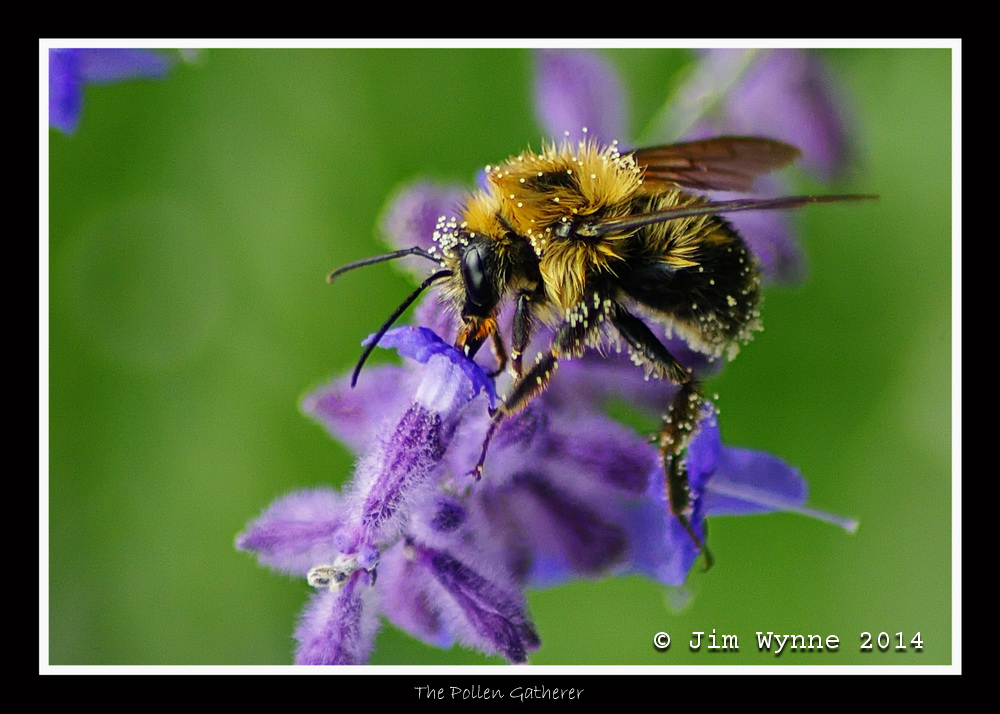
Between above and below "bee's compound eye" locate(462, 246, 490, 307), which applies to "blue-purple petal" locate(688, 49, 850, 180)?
above

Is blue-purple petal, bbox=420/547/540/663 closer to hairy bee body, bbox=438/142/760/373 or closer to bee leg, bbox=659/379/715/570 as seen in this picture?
bee leg, bbox=659/379/715/570

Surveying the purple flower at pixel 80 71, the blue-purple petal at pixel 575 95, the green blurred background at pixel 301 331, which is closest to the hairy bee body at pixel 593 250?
the blue-purple petal at pixel 575 95

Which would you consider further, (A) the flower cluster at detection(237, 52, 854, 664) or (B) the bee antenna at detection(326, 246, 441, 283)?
(B) the bee antenna at detection(326, 246, 441, 283)

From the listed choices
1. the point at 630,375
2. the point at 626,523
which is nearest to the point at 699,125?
the point at 630,375

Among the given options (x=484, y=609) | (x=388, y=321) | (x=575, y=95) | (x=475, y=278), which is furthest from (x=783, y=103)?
(x=484, y=609)

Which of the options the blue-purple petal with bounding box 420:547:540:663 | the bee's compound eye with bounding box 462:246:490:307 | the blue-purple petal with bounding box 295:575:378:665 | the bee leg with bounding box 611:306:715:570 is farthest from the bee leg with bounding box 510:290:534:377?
the blue-purple petal with bounding box 295:575:378:665

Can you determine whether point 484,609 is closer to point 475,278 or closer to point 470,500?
point 470,500
